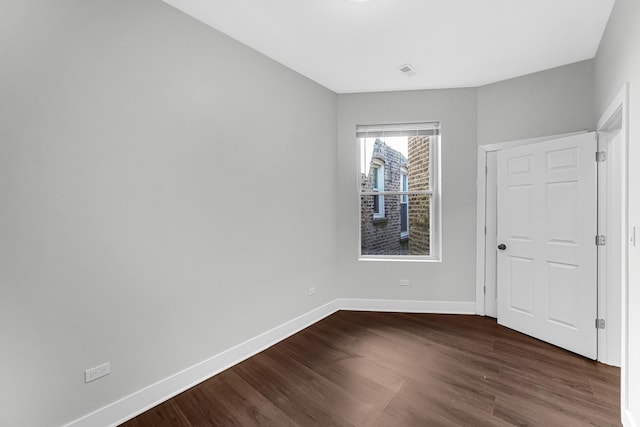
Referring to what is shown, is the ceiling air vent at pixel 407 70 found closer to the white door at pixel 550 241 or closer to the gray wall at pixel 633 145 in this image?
the white door at pixel 550 241

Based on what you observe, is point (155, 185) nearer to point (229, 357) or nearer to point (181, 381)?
point (181, 381)

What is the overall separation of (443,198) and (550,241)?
118cm

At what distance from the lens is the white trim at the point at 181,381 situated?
6.33 feet

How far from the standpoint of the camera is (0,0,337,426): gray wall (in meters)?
1.64

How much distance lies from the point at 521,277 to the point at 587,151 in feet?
4.49

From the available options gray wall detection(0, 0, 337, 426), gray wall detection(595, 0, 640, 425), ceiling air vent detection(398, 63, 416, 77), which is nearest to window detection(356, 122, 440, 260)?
ceiling air vent detection(398, 63, 416, 77)

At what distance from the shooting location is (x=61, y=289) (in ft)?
5.78

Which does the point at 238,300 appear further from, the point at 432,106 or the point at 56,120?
Answer: the point at 432,106

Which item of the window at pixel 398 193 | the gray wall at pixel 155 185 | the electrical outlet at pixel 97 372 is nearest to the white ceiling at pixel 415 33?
the gray wall at pixel 155 185

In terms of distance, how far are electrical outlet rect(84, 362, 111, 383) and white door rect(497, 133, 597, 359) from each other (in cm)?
369

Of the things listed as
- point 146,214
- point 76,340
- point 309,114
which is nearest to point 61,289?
point 76,340

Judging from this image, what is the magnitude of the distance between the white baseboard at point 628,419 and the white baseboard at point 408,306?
6.56 ft

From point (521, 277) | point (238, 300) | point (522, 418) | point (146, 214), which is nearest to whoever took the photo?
point (522, 418)

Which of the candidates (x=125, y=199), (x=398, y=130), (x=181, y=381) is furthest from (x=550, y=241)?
(x=125, y=199)
